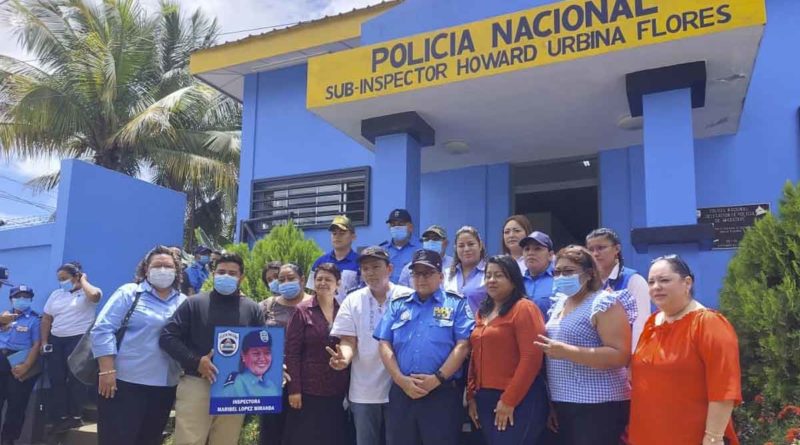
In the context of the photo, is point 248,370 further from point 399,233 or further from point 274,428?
point 399,233

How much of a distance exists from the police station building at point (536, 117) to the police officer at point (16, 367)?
11.1ft

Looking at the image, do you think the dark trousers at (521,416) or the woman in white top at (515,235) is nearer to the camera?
the dark trousers at (521,416)

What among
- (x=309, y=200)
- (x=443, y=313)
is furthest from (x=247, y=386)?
(x=309, y=200)

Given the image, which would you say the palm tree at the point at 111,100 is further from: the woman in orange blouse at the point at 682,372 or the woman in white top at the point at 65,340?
the woman in orange blouse at the point at 682,372

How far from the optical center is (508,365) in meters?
3.54

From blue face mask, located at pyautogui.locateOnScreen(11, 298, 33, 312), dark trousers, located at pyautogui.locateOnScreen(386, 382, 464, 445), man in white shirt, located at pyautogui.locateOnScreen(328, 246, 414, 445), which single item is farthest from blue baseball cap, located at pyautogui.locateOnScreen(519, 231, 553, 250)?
blue face mask, located at pyautogui.locateOnScreen(11, 298, 33, 312)

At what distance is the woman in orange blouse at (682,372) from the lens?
2877mm

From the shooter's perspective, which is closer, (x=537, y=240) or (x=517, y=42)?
(x=537, y=240)

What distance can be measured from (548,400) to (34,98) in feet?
42.6

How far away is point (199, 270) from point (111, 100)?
7177mm

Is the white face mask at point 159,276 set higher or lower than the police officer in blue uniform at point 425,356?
higher

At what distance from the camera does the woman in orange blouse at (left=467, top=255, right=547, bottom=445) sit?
346cm

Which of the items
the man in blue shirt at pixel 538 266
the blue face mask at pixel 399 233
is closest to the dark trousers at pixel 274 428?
the blue face mask at pixel 399 233

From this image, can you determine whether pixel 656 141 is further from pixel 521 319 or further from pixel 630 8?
pixel 521 319
